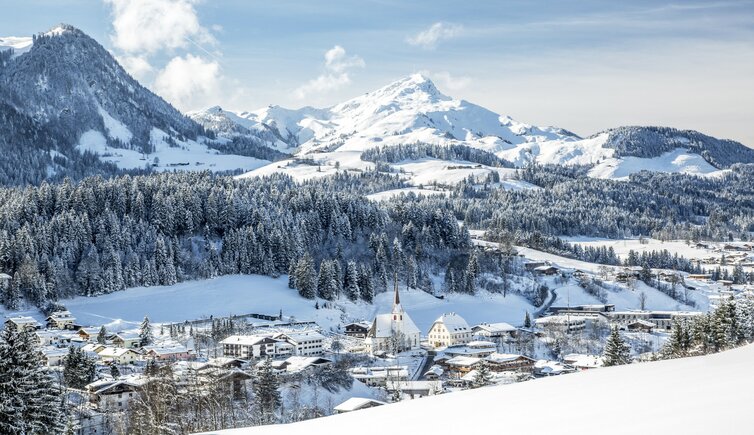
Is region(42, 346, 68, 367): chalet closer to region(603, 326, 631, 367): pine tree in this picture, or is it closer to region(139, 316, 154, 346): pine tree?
region(139, 316, 154, 346): pine tree

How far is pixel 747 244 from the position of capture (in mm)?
Answer: 151250

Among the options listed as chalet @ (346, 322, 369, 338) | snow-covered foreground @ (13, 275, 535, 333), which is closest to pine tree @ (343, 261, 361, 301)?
snow-covered foreground @ (13, 275, 535, 333)

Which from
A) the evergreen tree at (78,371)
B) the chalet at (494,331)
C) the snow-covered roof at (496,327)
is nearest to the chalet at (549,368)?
the chalet at (494,331)

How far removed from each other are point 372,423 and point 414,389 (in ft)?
110

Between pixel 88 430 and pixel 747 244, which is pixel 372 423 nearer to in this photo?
pixel 88 430

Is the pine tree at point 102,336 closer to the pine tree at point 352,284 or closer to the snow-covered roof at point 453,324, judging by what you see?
the pine tree at point 352,284

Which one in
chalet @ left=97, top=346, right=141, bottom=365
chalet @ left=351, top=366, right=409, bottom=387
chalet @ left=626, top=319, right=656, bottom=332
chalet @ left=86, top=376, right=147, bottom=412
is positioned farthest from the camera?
chalet @ left=626, top=319, right=656, bottom=332

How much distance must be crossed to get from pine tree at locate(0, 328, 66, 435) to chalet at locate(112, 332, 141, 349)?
126 feet

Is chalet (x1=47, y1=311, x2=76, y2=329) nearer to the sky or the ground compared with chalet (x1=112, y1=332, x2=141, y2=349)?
nearer to the sky

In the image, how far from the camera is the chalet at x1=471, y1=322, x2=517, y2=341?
70.2 metres

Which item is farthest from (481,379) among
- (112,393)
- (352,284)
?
(352,284)

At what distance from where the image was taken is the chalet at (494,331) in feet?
230

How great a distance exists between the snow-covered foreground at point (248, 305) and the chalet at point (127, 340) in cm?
533

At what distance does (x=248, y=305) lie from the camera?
7144 cm
